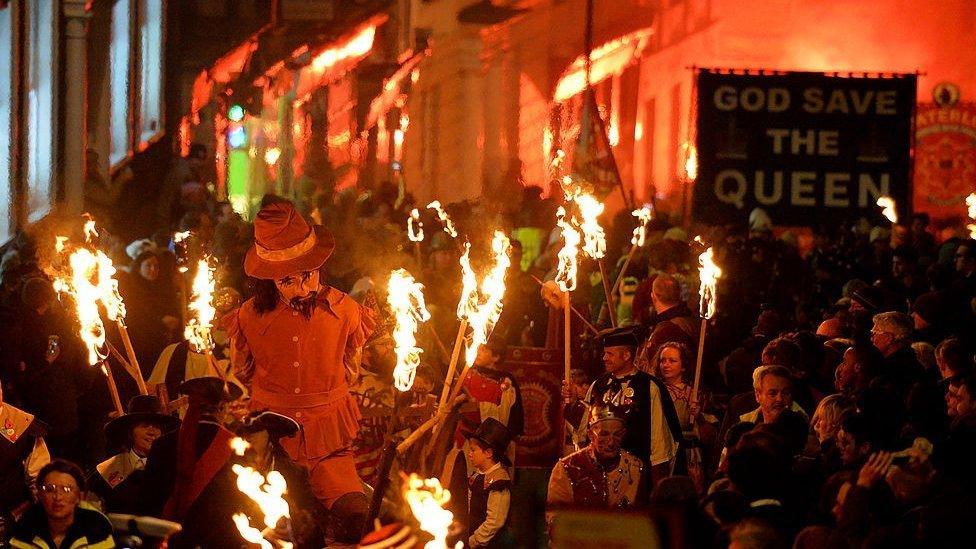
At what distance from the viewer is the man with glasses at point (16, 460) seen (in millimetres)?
9086

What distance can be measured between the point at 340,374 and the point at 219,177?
63.9 feet

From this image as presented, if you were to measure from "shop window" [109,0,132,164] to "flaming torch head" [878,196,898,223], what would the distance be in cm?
938

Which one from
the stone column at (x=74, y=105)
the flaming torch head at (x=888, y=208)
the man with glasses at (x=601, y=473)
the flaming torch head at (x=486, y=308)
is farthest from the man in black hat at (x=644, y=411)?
the stone column at (x=74, y=105)

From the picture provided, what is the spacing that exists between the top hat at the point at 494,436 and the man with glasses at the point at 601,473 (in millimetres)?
952

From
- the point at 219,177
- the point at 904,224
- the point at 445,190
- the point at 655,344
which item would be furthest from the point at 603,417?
the point at 445,190

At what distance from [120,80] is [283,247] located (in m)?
16.0

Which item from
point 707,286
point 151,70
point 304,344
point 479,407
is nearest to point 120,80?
point 151,70

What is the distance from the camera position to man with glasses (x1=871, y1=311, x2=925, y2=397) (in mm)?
8961

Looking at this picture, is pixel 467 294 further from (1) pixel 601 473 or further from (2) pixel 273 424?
(2) pixel 273 424

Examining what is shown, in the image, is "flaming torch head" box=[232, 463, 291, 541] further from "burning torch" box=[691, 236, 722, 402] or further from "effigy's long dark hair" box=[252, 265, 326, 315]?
"burning torch" box=[691, 236, 722, 402]

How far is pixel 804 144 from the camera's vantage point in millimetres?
19438

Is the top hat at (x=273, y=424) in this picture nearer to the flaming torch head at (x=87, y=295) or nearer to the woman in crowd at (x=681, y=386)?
the flaming torch head at (x=87, y=295)

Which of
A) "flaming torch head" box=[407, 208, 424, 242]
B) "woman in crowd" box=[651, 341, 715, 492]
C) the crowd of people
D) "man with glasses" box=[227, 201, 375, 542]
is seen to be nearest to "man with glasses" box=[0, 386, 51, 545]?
the crowd of people

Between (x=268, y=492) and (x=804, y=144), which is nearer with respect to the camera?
(x=268, y=492)
